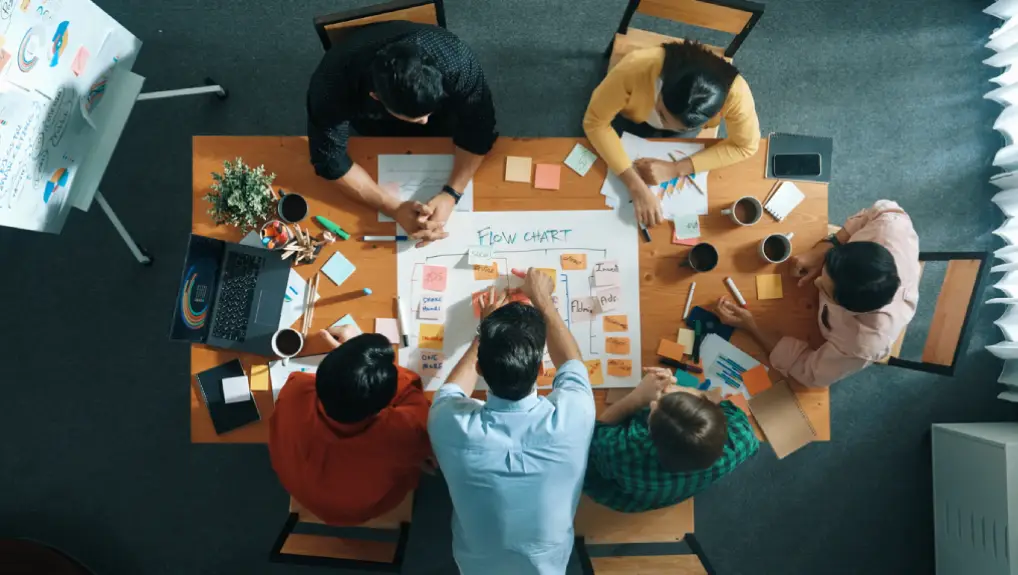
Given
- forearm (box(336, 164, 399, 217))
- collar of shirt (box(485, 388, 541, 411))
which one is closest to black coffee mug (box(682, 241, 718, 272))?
collar of shirt (box(485, 388, 541, 411))

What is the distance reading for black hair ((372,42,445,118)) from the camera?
151 centimetres

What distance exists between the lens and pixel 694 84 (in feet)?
5.30

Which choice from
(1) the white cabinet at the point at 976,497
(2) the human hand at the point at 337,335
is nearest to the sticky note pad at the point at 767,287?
(1) the white cabinet at the point at 976,497

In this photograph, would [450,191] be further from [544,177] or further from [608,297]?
[608,297]

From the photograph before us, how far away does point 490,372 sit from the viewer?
58.0 inches

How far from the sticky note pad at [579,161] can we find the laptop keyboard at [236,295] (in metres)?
1.00

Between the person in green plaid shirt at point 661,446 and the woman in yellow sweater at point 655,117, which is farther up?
the woman in yellow sweater at point 655,117

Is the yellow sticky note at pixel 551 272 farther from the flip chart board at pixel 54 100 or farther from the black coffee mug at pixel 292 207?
the flip chart board at pixel 54 100

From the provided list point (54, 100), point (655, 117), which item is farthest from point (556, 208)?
point (54, 100)

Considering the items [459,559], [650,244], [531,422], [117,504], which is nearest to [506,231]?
[650,244]

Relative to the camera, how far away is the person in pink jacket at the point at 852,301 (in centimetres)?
167

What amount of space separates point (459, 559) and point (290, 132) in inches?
73.3

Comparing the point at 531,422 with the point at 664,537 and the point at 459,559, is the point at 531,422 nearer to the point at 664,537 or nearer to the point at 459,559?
the point at 459,559

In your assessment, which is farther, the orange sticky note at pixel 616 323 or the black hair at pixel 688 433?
the orange sticky note at pixel 616 323
